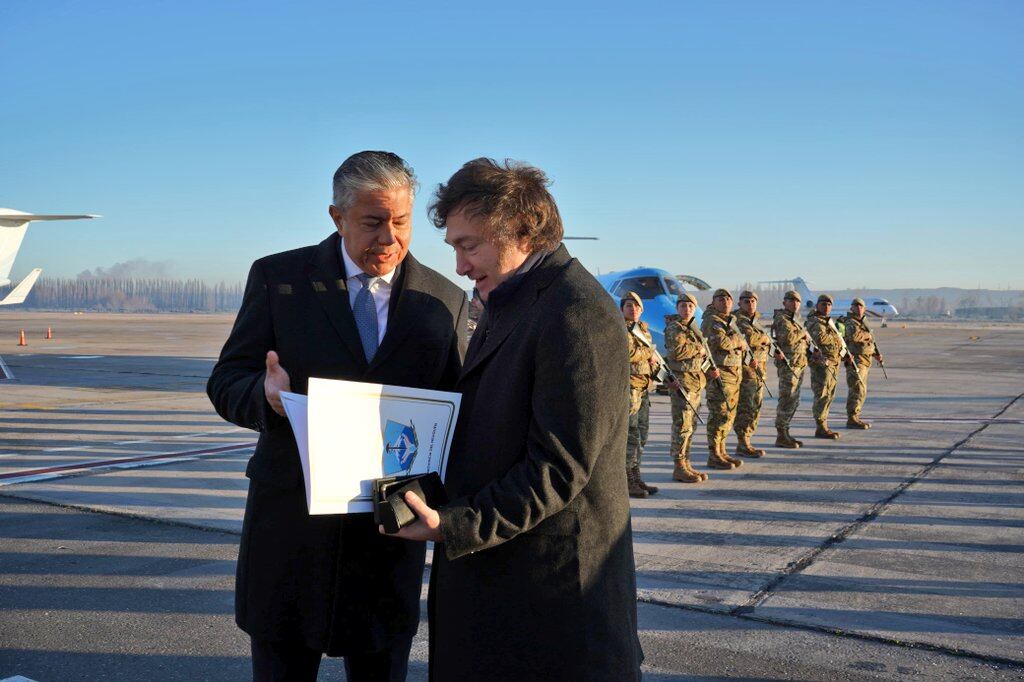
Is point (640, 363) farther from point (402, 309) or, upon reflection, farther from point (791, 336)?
point (402, 309)

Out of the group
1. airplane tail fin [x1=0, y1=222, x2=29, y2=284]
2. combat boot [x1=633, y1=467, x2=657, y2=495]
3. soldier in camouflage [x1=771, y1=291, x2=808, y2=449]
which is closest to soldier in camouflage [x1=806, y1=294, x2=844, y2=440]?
soldier in camouflage [x1=771, y1=291, x2=808, y2=449]

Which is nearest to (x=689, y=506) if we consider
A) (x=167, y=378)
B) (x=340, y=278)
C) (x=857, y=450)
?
(x=857, y=450)

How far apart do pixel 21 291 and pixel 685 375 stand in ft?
128

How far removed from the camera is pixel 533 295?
2033 mm

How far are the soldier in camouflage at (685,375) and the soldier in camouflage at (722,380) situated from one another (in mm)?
177

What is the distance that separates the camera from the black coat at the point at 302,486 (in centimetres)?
238

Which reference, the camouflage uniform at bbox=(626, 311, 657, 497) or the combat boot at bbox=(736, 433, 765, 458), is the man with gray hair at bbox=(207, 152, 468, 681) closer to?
the camouflage uniform at bbox=(626, 311, 657, 497)

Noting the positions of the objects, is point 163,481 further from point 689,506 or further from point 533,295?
point 533,295

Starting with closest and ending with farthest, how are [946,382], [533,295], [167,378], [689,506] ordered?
[533,295]
[689,506]
[167,378]
[946,382]

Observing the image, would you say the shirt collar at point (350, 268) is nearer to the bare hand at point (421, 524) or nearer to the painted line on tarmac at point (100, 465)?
the bare hand at point (421, 524)

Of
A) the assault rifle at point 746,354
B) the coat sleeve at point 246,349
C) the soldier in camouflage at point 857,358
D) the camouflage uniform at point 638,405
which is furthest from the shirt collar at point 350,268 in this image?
the soldier in camouflage at point 857,358

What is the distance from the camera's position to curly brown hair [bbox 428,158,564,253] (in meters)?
2.00

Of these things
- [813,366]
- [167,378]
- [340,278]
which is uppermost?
[340,278]

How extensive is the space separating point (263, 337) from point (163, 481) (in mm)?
6122
